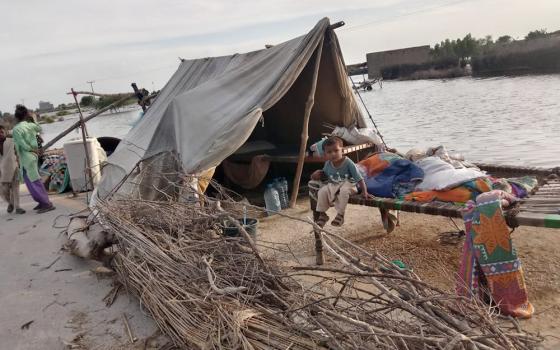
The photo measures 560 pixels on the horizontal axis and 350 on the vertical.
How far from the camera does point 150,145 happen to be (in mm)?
6477

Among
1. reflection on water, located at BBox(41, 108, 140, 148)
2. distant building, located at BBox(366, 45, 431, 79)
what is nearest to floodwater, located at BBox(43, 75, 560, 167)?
reflection on water, located at BBox(41, 108, 140, 148)

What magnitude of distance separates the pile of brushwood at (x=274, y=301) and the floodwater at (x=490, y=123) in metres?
8.37

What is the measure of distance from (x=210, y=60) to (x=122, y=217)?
4191mm

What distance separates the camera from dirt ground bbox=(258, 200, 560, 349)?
129 inches

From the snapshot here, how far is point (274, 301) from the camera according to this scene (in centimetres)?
271

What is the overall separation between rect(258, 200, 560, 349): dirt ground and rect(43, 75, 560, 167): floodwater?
5.64m

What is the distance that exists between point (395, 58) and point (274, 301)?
179ft

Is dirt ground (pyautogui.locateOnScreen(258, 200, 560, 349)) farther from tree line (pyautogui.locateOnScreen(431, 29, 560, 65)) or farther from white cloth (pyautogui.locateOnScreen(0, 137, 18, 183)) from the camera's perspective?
tree line (pyautogui.locateOnScreen(431, 29, 560, 65))

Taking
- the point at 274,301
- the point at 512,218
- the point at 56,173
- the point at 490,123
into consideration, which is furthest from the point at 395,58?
the point at 274,301

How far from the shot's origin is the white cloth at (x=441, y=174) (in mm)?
3889

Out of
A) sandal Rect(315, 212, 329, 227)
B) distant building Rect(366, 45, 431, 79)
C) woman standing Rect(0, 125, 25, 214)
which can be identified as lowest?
sandal Rect(315, 212, 329, 227)

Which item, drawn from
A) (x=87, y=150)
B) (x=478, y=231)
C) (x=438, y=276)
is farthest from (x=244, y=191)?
(x=478, y=231)

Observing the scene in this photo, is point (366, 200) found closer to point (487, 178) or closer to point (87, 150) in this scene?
point (487, 178)

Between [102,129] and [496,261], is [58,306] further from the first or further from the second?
[102,129]
